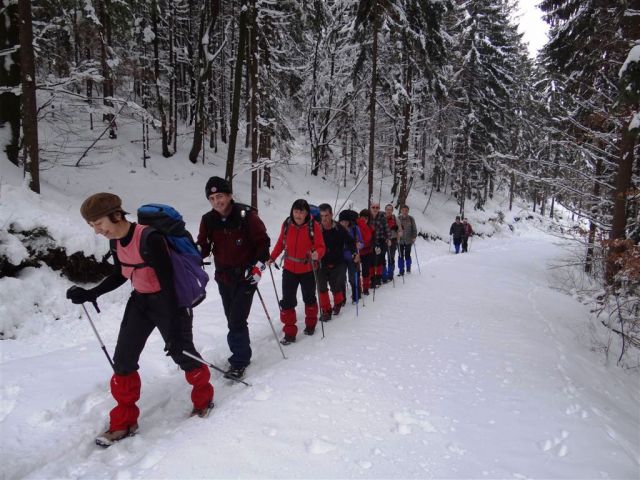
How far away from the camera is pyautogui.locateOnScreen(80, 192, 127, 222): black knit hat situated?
301 centimetres

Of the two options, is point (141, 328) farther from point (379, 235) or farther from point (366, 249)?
point (379, 235)

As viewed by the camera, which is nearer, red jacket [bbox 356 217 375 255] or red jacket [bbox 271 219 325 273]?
red jacket [bbox 271 219 325 273]

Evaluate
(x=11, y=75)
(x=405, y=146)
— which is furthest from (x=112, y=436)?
(x=405, y=146)

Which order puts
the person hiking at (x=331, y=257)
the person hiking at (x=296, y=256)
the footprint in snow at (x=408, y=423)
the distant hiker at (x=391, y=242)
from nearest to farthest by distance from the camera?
the footprint in snow at (x=408, y=423) → the person hiking at (x=296, y=256) → the person hiking at (x=331, y=257) → the distant hiker at (x=391, y=242)

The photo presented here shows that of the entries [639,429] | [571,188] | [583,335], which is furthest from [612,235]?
[639,429]

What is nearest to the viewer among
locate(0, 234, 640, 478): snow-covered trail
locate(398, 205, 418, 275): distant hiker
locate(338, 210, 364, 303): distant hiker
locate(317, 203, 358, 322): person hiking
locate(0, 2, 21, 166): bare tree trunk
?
locate(0, 234, 640, 478): snow-covered trail

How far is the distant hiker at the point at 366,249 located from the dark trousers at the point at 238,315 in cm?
477

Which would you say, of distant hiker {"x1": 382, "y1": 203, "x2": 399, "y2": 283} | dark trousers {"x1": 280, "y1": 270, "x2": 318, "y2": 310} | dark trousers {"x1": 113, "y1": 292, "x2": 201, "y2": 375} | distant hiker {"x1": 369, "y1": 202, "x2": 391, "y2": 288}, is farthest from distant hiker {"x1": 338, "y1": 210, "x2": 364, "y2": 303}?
dark trousers {"x1": 113, "y1": 292, "x2": 201, "y2": 375}

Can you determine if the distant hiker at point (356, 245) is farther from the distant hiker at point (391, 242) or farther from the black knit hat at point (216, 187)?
the black knit hat at point (216, 187)

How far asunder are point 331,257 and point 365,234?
2073 mm

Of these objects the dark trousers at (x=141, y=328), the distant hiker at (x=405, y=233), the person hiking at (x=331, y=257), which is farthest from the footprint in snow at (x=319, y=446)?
the distant hiker at (x=405, y=233)

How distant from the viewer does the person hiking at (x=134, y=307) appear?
3188mm

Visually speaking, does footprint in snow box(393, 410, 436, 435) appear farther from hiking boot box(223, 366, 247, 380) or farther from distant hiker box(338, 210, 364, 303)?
distant hiker box(338, 210, 364, 303)

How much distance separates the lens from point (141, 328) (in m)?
3.44
